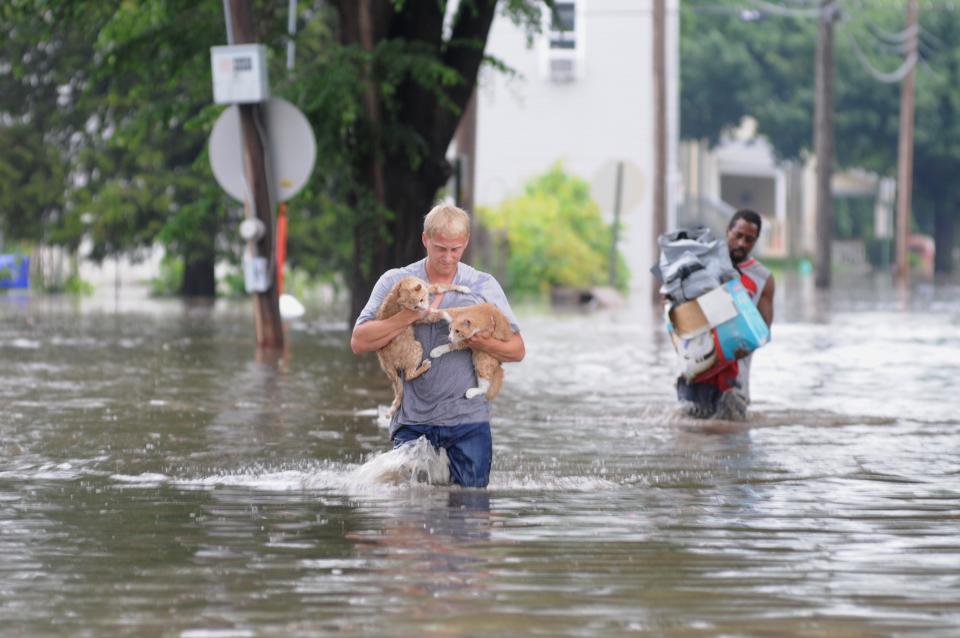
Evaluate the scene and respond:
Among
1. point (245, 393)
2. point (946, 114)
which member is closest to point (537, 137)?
point (245, 393)

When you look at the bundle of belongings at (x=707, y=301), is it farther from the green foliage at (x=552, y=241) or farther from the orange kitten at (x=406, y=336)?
the green foliage at (x=552, y=241)

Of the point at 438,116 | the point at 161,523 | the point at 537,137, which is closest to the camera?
the point at 161,523

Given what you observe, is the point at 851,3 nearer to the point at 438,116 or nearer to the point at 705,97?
the point at 705,97

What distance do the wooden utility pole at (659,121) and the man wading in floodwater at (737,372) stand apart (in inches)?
1070

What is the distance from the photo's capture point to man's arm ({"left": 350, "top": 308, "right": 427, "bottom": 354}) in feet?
28.9

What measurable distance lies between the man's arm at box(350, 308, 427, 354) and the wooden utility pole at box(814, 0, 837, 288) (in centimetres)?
4342

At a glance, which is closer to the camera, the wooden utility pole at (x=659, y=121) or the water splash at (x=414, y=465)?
the water splash at (x=414, y=465)

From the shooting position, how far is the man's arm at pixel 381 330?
8.80 m

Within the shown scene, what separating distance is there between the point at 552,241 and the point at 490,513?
116ft

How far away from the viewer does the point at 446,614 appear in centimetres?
636

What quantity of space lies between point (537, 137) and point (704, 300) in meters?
37.0

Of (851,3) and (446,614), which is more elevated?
(851,3)

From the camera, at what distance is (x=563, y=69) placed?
49188 mm

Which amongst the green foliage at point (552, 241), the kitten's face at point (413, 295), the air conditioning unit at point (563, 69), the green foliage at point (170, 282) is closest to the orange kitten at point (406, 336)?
the kitten's face at point (413, 295)
